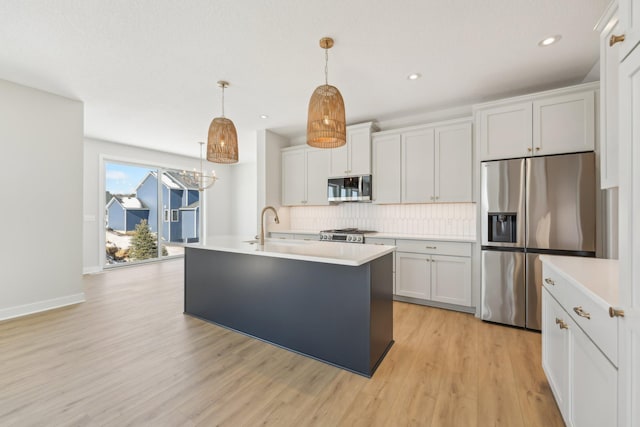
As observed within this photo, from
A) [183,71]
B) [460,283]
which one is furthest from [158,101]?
[460,283]

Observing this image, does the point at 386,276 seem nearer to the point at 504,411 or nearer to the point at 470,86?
the point at 504,411

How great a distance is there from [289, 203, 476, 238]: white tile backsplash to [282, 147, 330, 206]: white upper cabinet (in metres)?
0.36

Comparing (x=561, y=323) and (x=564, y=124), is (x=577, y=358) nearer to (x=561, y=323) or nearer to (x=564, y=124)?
(x=561, y=323)

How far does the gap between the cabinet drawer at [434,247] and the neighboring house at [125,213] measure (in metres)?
5.86

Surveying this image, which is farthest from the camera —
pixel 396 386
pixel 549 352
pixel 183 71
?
pixel 183 71

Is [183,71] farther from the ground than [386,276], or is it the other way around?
[183,71]

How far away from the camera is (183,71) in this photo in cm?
281

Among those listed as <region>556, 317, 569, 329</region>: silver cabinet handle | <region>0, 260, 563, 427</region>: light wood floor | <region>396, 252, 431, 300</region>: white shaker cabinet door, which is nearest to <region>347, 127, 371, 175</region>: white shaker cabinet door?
<region>396, 252, 431, 300</region>: white shaker cabinet door

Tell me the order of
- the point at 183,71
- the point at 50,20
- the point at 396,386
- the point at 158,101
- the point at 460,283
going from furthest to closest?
1. the point at 158,101
2. the point at 460,283
3. the point at 183,71
4. the point at 50,20
5. the point at 396,386

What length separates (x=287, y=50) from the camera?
2434 mm

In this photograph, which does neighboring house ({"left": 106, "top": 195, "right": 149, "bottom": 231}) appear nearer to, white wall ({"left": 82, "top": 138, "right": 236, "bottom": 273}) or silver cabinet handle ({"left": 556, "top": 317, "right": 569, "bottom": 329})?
white wall ({"left": 82, "top": 138, "right": 236, "bottom": 273})

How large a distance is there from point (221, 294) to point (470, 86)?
3.68 m

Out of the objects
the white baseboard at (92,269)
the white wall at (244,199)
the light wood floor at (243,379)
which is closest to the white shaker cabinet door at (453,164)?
the light wood floor at (243,379)

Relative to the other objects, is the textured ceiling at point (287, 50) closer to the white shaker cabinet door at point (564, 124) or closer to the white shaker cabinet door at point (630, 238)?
the white shaker cabinet door at point (564, 124)
